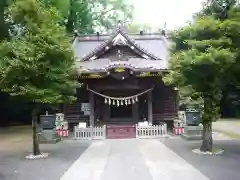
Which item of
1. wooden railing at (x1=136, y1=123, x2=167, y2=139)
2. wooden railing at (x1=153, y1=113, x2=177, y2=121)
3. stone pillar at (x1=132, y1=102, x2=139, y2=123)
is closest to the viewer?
wooden railing at (x1=136, y1=123, x2=167, y2=139)

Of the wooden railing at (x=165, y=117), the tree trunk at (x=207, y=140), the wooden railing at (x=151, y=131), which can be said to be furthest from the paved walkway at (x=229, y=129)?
the tree trunk at (x=207, y=140)

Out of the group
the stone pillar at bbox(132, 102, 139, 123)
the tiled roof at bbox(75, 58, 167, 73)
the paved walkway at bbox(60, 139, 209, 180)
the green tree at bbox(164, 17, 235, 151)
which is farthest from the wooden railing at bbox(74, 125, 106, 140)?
the green tree at bbox(164, 17, 235, 151)

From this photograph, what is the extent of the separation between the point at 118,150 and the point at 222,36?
652 centimetres

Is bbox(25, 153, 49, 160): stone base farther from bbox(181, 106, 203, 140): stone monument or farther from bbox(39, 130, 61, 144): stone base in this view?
bbox(181, 106, 203, 140): stone monument

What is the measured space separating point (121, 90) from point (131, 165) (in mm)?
10665

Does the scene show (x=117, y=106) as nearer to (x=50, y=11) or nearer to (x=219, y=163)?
(x=50, y=11)

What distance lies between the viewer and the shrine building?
1994cm

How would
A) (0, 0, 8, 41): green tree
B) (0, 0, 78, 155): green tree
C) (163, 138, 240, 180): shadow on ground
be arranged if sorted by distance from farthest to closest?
(0, 0, 8, 41): green tree < (0, 0, 78, 155): green tree < (163, 138, 240, 180): shadow on ground

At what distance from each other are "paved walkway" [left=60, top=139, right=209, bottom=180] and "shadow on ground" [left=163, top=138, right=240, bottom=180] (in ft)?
0.99

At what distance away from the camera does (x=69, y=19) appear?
3419 cm

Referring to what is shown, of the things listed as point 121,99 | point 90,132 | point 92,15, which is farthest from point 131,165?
point 92,15

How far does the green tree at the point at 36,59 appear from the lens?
11898 mm

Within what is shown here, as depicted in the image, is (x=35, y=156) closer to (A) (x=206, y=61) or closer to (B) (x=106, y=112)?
(A) (x=206, y=61)

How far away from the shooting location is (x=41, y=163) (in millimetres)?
11359
